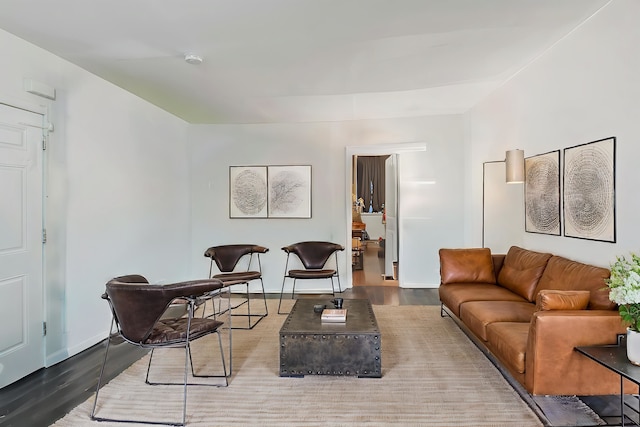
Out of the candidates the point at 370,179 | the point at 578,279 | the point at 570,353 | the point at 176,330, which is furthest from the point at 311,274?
the point at 370,179

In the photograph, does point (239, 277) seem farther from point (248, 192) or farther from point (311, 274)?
point (248, 192)

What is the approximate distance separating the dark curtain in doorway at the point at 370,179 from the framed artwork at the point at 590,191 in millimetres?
9784

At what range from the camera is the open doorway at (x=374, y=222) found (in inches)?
261

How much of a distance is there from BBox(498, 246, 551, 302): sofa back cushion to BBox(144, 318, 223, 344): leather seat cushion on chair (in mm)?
2829

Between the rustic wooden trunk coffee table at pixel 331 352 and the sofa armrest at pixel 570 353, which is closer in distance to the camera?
the sofa armrest at pixel 570 353

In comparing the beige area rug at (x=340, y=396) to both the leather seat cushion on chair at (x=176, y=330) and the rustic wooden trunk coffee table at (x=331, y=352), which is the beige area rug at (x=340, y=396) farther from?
the leather seat cushion on chair at (x=176, y=330)

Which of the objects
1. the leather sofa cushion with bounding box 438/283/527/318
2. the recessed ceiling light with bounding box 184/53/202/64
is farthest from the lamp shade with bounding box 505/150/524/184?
the recessed ceiling light with bounding box 184/53/202/64

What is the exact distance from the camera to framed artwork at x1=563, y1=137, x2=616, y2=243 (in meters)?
2.74

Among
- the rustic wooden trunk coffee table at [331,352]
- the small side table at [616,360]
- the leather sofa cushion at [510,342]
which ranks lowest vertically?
the rustic wooden trunk coffee table at [331,352]

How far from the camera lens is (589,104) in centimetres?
297

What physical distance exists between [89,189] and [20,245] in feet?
3.00

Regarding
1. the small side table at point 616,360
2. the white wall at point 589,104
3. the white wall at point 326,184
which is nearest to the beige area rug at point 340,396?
the small side table at point 616,360

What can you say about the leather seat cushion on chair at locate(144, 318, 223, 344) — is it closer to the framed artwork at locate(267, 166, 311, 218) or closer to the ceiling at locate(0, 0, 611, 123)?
the ceiling at locate(0, 0, 611, 123)

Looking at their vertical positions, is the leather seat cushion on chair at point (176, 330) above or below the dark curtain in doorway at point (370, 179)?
below
